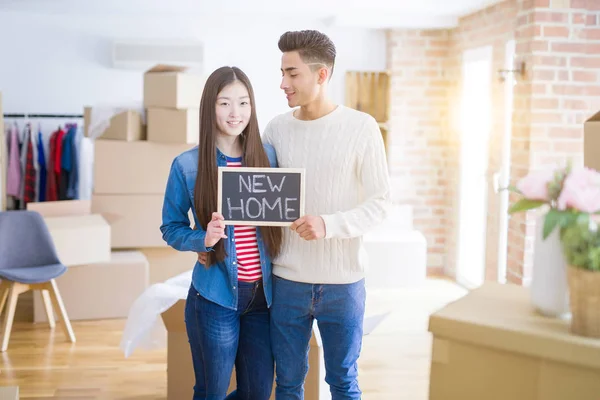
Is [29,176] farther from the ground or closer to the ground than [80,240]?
farther from the ground

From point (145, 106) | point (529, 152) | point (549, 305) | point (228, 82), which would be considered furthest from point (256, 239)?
point (145, 106)

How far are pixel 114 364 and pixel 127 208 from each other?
1364 millimetres

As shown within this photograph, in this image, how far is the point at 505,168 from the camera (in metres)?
5.13

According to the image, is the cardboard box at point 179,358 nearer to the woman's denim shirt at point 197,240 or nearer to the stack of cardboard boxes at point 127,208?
the woman's denim shirt at point 197,240

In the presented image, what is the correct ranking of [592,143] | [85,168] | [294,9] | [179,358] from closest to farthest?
[592,143] < [179,358] < [294,9] < [85,168]

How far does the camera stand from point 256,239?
213 cm

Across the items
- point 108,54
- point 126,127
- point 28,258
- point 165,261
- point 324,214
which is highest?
point 108,54

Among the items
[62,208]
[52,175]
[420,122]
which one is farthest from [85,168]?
[420,122]

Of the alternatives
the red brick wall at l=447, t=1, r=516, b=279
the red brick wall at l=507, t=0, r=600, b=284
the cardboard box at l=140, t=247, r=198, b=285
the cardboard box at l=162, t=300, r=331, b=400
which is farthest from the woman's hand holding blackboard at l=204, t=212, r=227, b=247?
the red brick wall at l=447, t=1, r=516, b=279

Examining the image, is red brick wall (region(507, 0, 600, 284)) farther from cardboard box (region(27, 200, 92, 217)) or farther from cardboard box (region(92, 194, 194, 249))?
cardboard box (region(27, 200, 92, 217))

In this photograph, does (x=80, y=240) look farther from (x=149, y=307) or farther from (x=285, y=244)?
(x=285, y=244)

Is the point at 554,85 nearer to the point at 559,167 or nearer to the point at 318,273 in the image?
the point at 318,273

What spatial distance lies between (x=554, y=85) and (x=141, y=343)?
2.76 meters

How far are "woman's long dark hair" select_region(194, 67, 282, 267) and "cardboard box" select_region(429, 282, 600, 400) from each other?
81 cm
